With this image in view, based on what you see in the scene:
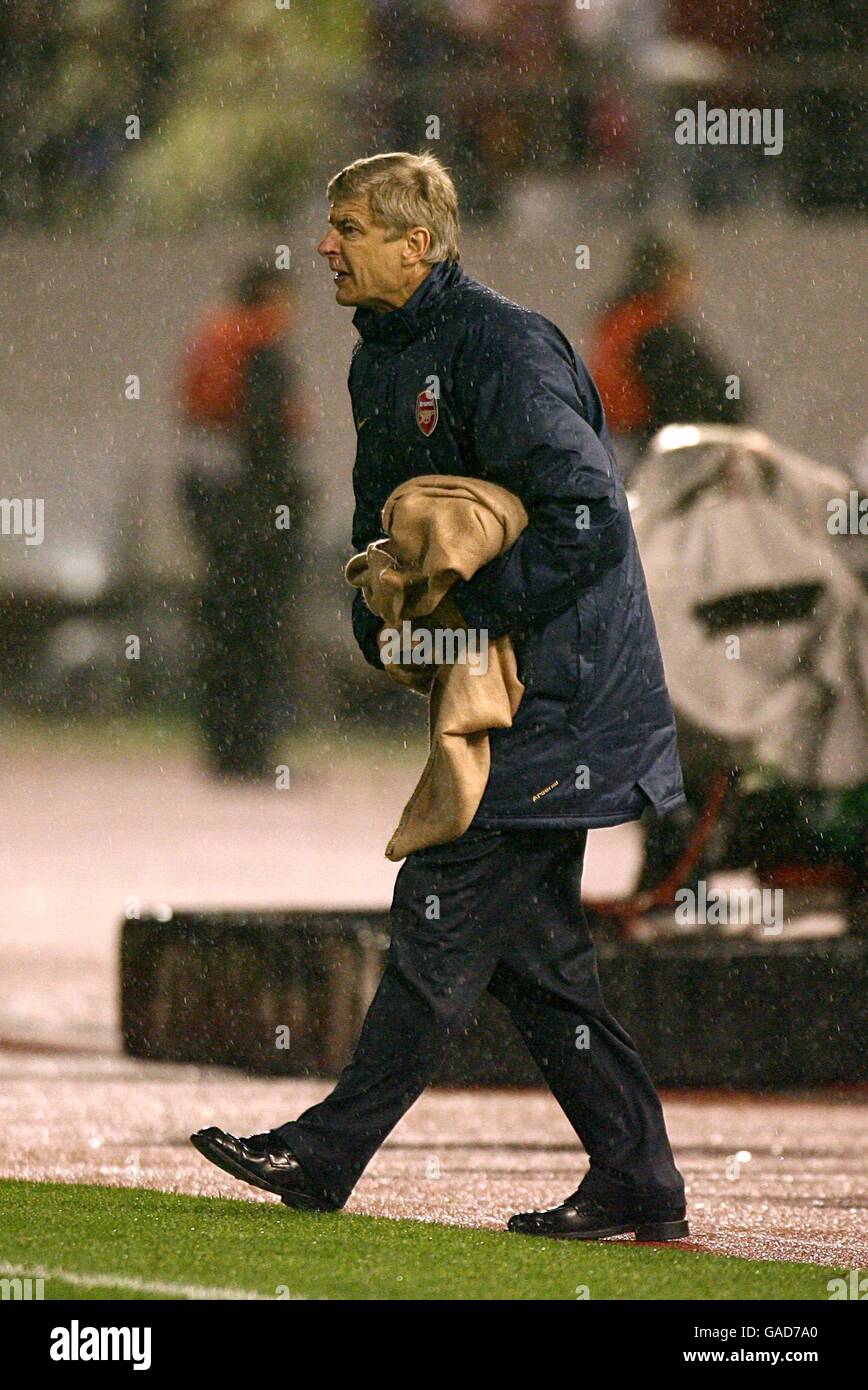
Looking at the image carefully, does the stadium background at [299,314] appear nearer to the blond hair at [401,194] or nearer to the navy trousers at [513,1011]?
the navy trousers at [513,1011]

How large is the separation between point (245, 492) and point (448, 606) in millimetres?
7891

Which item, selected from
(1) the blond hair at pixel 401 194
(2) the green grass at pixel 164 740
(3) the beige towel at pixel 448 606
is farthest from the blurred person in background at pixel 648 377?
(2) the green grass at pixel 164 740

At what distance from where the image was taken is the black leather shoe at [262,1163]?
4594 mm

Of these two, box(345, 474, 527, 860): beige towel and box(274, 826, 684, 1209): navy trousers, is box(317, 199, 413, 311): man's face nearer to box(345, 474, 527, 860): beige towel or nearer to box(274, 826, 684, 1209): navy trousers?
box(345, 474, 527, 860): beige towel

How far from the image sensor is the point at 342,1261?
4.38 meters

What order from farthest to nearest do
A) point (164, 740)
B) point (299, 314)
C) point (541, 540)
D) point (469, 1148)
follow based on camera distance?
point (164, 740), point (299, 314), point (469, 1148), point (541, 540)

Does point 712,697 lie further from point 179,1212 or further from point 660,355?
point 179,1212

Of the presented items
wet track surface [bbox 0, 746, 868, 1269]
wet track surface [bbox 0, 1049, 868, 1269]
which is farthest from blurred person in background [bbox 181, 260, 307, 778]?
wet track surface [bbox 0, 1049, 868, 1269]

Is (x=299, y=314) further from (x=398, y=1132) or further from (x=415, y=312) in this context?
(x=415, y=312)

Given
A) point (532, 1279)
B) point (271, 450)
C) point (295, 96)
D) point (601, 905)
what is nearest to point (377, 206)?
point (532, 1279)

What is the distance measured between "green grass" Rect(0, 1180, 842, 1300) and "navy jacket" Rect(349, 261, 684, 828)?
68 centimetres

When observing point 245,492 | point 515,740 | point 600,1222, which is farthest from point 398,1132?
point 245,492

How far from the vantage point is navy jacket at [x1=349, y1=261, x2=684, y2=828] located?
4.55m

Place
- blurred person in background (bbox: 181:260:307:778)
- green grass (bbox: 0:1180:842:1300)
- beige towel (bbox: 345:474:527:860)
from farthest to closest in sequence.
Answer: blurred person in background (bbox: 181:260:307:778) < beige towel (bbox: 345:474:527:860) < green grass (bbox: 0:1180:842:1300)
